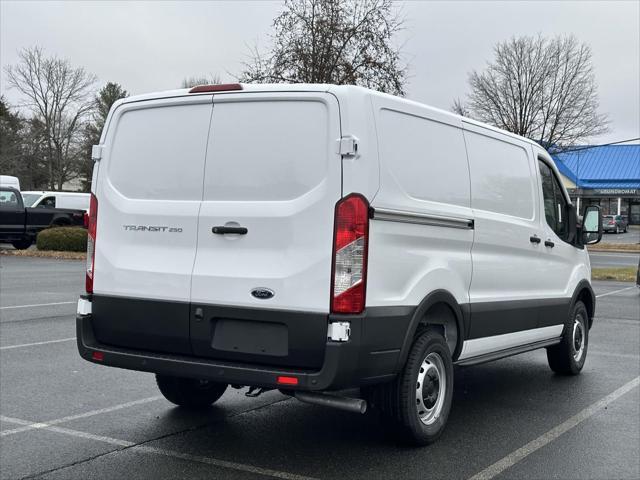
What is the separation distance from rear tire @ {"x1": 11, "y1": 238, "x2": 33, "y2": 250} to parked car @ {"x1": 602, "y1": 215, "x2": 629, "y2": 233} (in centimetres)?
4360

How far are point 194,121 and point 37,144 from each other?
62.2 meters

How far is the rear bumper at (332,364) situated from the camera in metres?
4.43

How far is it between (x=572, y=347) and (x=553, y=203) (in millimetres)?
1433

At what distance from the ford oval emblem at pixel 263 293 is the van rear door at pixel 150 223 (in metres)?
0.48

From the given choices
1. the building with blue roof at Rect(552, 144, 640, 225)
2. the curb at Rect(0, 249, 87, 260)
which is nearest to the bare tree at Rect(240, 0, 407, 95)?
the curb at Rect(0, 249, 87, 260)

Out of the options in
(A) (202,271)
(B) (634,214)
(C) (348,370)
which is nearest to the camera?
(C) (348,370)

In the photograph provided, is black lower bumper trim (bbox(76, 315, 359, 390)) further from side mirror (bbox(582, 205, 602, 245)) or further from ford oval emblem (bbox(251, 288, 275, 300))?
side mirror (bbox(582, 205, 602, 245))

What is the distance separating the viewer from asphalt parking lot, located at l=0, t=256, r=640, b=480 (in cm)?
477

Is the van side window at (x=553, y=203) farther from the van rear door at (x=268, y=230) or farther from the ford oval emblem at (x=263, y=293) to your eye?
the ford oval emblem at (x=263, y=293)

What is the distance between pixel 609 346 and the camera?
9.83 m

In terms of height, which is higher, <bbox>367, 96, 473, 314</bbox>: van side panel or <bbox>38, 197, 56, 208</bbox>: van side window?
<bbox>38, 197, 56, 208</bbox>: van side window

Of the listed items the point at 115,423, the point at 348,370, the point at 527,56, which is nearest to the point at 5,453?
the point at 115,423

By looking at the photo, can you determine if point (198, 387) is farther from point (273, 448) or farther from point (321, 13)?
point (321, 13)

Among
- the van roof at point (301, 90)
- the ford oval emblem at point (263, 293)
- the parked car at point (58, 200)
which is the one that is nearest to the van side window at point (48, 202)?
the parked car at point (58, 200)
